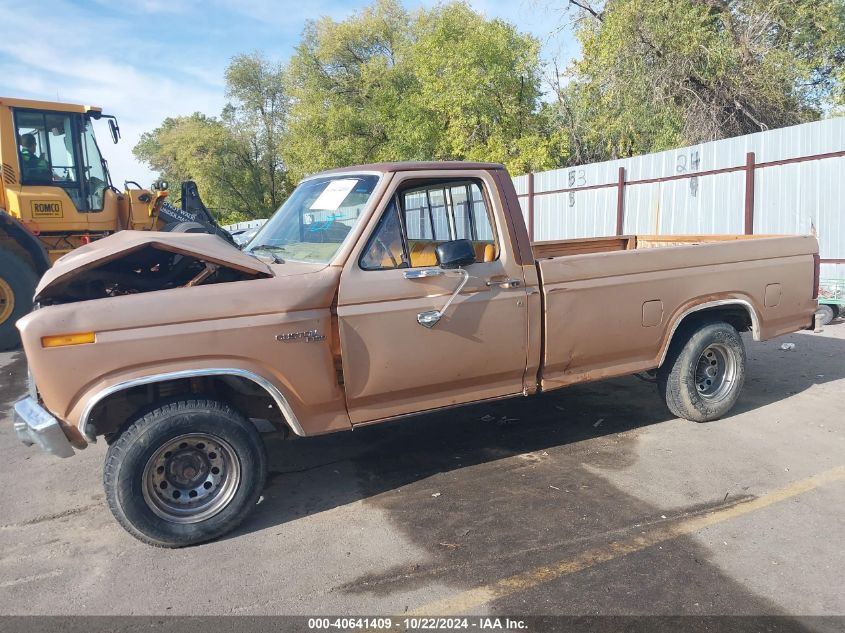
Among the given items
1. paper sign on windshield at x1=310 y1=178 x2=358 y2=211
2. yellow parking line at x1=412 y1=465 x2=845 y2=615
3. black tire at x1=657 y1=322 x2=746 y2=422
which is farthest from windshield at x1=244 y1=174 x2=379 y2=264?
black tire at x1=657 y1=322 x2=746 y2=422

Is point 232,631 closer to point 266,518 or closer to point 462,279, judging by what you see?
point 266,518

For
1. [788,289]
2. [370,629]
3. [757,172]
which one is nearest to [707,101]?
[757,172]

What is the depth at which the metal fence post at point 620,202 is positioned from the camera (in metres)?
14.0

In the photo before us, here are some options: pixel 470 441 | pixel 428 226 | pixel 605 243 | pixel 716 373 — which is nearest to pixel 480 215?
pixel 428 226

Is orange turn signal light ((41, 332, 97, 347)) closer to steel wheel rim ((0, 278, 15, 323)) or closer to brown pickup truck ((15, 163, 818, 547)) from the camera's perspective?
brown pickup truck ((15, 163, 818, 547))

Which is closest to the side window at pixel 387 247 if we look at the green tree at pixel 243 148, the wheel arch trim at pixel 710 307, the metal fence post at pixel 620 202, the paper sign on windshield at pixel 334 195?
the paper sign on windshield at pixel 334 195

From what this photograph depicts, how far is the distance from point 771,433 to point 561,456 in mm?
1817

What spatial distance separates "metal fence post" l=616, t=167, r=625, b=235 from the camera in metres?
14.0

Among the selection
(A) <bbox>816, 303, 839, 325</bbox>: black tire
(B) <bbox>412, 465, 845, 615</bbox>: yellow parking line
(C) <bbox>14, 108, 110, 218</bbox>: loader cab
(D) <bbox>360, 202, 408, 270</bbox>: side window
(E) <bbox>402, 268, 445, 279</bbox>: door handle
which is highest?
(C) <bbox>14, 108, 110, 218</bbox>: loader cab

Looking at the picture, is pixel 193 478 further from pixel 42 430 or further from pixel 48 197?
pixel 48 197

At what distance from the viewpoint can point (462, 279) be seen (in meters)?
4.21

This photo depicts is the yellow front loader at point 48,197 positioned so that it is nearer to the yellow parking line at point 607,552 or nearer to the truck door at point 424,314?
the truck door at point 424,314

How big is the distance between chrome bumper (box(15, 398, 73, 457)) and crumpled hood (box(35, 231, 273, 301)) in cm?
63

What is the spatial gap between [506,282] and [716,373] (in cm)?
249
